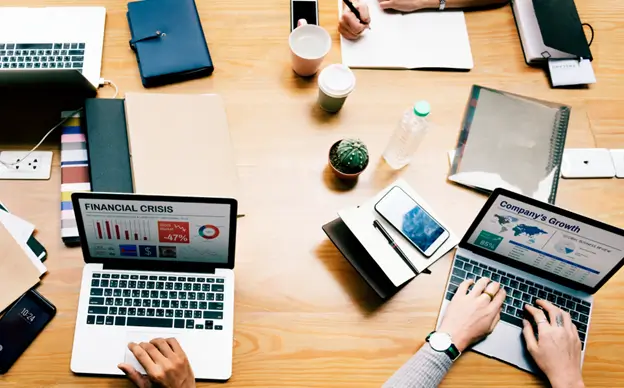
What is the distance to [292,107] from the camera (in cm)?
138

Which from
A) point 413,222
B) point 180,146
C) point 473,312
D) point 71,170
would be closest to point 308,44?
point 180,146

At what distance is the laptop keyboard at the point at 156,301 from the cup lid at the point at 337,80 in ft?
1.61

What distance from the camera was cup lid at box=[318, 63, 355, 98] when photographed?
1.31 m

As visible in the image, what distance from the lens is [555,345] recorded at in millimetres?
1147

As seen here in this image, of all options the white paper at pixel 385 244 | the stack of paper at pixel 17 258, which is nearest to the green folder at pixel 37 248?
the stack of paper at pixel 17 258

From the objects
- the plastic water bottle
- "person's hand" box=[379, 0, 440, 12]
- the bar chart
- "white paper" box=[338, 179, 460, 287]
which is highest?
"person's hand" box=[379, 0, 440, 12]

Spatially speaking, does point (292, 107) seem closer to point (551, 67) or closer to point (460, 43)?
point (460, 43)

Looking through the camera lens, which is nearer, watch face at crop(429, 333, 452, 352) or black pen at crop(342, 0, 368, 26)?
watch face at crop(429, 333, 452, 352)

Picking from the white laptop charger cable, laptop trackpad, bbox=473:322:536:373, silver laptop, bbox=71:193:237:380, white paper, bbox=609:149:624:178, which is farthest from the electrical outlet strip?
white paper, bbox=609:149:624:178

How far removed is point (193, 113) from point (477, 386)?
32.9 inches

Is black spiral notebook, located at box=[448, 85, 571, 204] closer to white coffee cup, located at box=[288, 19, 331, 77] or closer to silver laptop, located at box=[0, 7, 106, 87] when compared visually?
white coffee cup, located at box=[288, 19, 331, 77]

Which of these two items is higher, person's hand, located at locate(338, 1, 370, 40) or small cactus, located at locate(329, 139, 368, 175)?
person's hand, located at locate(338, 1, 370, 40)

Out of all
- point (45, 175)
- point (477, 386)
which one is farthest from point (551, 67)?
point (45, 175)

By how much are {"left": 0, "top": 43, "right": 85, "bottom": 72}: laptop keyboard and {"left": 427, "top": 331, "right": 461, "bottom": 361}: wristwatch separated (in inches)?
38.6
